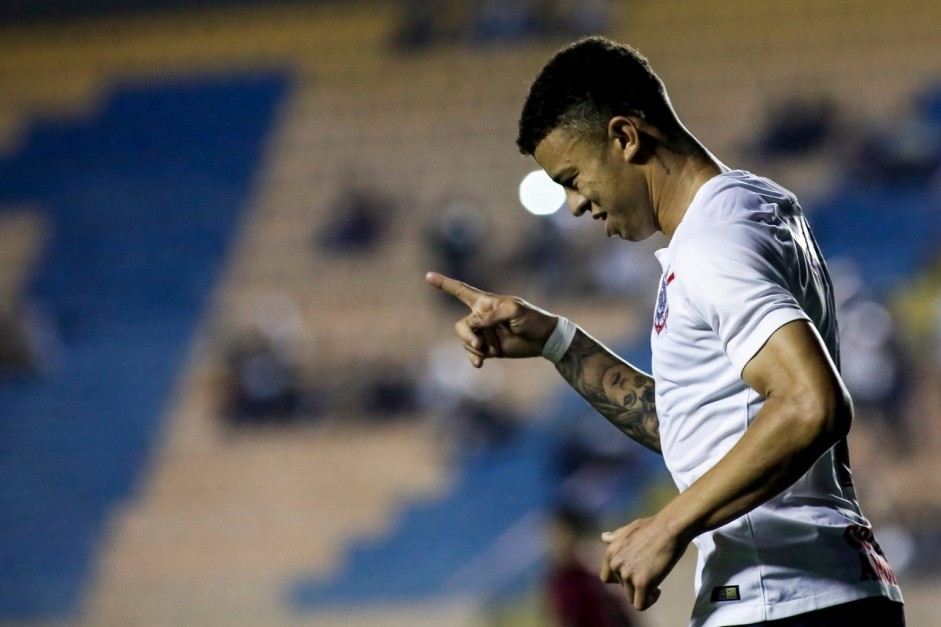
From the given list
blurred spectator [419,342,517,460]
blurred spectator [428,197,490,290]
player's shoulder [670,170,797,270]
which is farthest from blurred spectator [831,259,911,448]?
player's shoulder [670,170,797,270]

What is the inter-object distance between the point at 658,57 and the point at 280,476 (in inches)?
299

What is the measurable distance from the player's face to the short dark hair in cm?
3

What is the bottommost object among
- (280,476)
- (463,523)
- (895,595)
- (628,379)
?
(895,595)

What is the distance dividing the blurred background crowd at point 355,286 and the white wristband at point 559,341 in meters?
6.53

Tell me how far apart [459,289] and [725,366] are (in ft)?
2.46

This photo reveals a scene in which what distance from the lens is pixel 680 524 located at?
1830 mm

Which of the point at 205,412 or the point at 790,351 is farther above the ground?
the point at 205,412

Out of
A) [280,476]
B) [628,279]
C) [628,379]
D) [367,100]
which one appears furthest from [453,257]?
[628,379]

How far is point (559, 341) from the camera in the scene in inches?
105

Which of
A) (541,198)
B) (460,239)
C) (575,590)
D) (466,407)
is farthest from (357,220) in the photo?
(541,198)

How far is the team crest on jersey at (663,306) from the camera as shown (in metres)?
2.12

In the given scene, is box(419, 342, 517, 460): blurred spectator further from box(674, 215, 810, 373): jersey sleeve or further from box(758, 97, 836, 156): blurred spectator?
box(674, 215, 810, 373): jersey sleeve

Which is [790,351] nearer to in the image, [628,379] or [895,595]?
[895,595]

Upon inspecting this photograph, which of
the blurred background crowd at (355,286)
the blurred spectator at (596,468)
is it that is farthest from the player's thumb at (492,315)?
the blurred spectator at (596,468)
